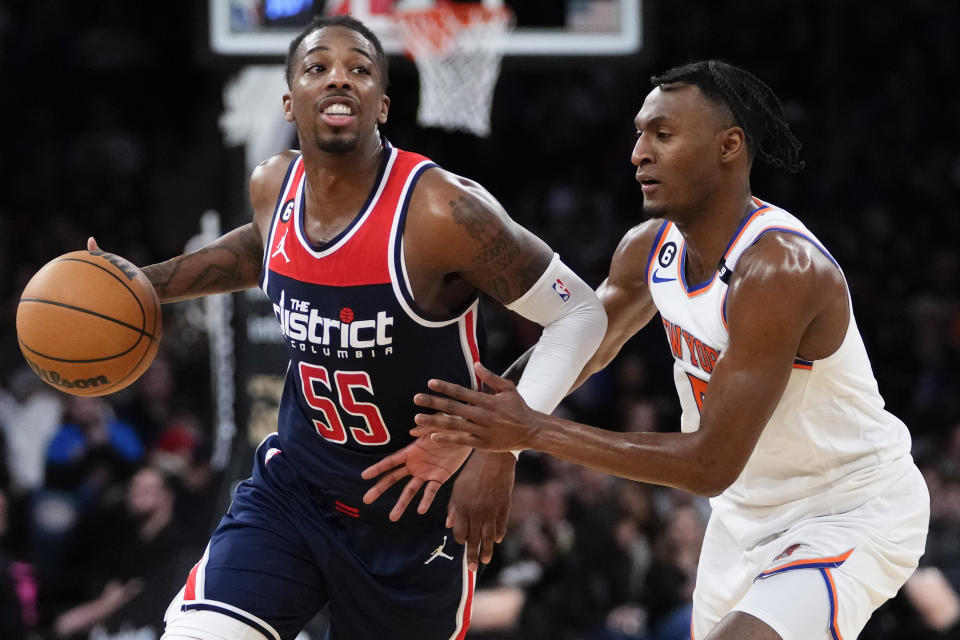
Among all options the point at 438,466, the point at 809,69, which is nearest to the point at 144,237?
the point at 809,69

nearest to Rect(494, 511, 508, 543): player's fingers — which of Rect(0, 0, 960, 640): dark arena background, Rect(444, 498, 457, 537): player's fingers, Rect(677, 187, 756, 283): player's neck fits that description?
Rect(444, 498, 457, 537): player's fingers

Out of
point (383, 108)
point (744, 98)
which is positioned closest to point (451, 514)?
point (383, 108)

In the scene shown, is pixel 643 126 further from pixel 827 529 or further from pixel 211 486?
pixel 211 486

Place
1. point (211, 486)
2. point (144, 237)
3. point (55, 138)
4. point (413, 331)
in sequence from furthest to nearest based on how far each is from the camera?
point (55, 138) → point (144, 237) → point (211, 486) → point (413, 331)

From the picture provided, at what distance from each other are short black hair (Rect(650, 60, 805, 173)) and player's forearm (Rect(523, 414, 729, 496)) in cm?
92

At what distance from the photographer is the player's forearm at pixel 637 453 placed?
305 centimetres

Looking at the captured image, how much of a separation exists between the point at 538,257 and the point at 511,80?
8663 mm

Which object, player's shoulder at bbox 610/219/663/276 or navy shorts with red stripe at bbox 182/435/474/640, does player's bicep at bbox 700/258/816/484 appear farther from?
navy shorts with red stripe at bbox 182/435/474/640

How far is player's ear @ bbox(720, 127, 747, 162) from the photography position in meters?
3.40

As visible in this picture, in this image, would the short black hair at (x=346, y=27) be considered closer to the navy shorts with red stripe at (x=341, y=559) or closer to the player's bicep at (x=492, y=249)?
the player's bicep at (x=492, y=249)

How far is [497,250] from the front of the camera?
3467 mm

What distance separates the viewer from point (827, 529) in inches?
128

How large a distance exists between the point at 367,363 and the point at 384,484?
0.35m

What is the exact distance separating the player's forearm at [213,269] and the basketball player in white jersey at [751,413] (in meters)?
1.09
